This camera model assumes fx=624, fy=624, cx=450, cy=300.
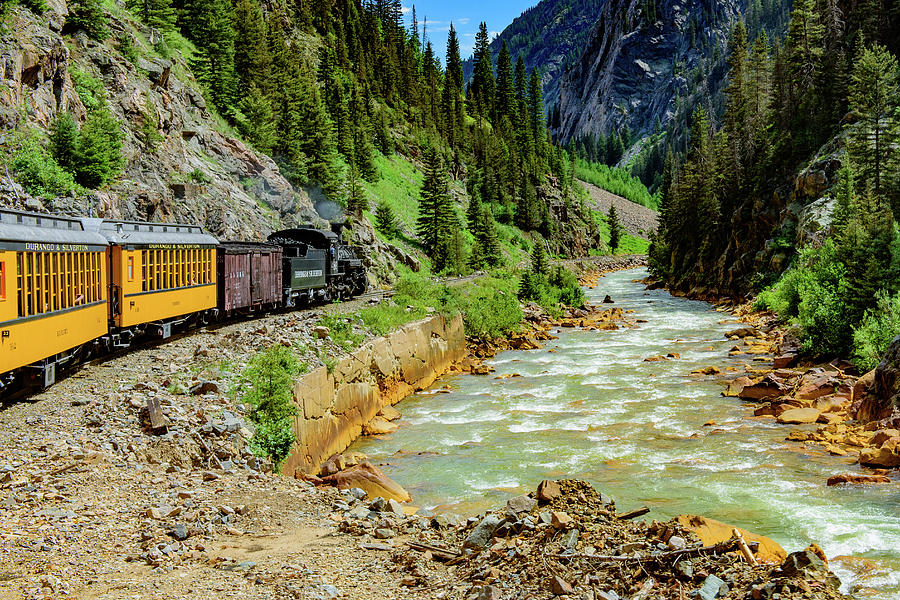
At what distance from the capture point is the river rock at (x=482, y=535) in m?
9.05

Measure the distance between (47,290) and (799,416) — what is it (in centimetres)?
2126

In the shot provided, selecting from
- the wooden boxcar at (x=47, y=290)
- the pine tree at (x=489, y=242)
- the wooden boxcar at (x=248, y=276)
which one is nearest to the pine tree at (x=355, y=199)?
the pine tree at (x=489, y=242)

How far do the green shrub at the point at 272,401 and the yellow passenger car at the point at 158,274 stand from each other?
415 centimetres

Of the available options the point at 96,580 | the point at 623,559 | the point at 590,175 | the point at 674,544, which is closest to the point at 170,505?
the point at 96,580

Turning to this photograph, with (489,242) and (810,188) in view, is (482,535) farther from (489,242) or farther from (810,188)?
(489,242)

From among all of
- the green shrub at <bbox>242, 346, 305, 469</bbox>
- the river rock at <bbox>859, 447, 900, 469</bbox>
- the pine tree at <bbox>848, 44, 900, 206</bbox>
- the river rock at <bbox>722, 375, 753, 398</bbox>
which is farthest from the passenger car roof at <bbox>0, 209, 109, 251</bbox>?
the pine tree at <bbox>848, 44, 900, 206</bbox>

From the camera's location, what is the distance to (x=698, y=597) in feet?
23.4

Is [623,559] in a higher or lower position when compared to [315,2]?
lower

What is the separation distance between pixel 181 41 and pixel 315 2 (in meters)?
47.5

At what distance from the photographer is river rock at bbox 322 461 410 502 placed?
13078 millimetres

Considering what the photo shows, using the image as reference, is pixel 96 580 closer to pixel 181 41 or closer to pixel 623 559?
pixel 623 559

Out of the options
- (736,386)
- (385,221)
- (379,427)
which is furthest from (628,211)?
(379,427)

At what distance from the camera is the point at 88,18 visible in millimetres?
35625

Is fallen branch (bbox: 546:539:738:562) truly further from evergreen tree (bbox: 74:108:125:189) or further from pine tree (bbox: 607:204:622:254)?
pine tree (bbox: 607:204:622:254)
